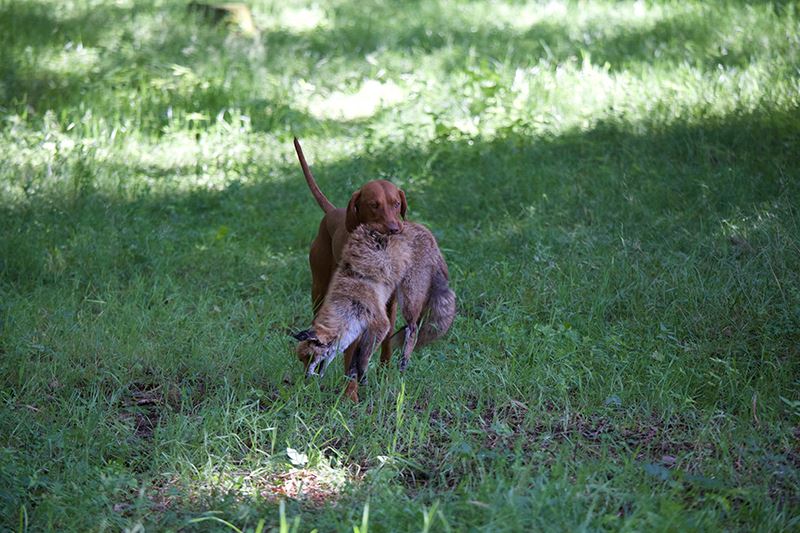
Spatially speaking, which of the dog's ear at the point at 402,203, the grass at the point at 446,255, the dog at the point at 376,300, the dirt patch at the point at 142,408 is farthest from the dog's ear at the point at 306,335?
the dog's ear at the point at 402,203

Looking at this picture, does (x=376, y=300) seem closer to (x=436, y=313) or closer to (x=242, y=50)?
(x=436, y=313)

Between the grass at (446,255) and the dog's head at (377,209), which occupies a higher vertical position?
the dog's head at (377,209)

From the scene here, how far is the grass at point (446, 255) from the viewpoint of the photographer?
399 centimetres

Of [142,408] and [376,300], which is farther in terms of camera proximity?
[142,408]

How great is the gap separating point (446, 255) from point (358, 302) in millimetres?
2365

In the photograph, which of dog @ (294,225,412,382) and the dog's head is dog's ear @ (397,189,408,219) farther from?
dog @ (294,225,412,382)

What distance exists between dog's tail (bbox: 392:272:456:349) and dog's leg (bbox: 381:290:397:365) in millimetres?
60

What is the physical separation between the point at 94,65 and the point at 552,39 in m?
4.88

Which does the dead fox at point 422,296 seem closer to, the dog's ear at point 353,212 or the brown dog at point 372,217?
the brown dog at point 372,217

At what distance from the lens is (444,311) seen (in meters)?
5.09

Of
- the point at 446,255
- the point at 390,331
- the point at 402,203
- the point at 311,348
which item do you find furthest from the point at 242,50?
the point at 311,348

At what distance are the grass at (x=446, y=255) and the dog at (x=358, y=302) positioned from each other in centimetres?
32

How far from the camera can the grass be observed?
399 cm

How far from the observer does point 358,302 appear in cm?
455
